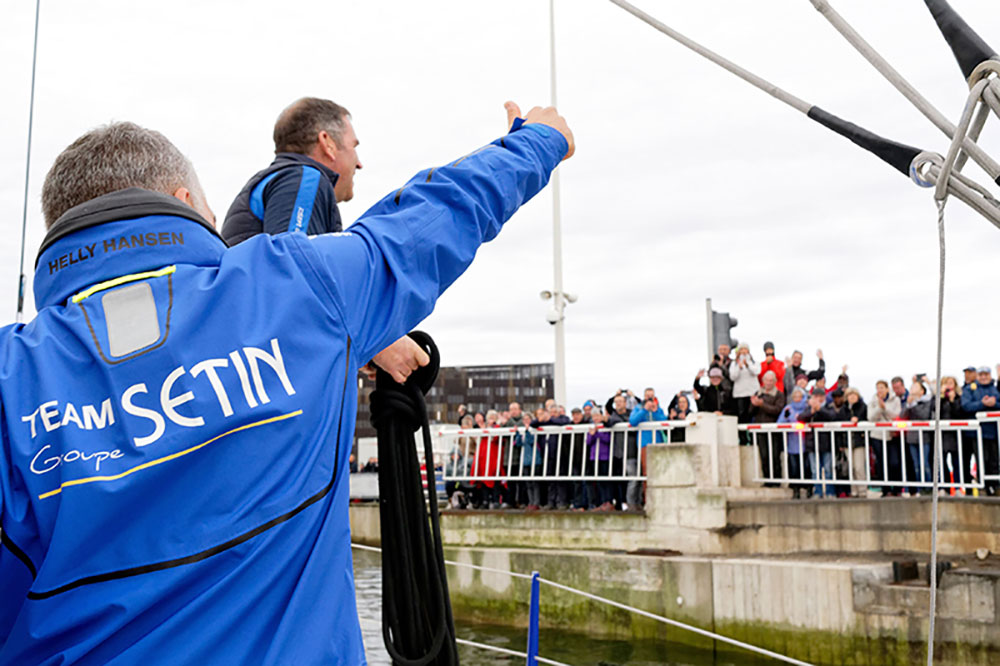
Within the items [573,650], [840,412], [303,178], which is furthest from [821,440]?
[303,178]

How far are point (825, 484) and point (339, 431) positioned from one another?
12.4 meters

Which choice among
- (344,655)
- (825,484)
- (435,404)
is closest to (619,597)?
(825,484)

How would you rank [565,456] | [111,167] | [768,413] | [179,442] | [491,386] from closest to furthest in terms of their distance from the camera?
[179,442]
[111,167]
[768,413]
[565,456]
[491,386]

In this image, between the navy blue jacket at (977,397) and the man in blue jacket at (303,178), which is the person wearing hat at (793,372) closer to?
the navy blue jacket at (977,397)

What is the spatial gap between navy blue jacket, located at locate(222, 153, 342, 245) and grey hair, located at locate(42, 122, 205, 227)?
2.43 ft

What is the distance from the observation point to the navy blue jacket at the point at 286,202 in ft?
6.97

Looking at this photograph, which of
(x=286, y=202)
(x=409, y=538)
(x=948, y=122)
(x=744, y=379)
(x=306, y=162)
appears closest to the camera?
(x=409, y=538)

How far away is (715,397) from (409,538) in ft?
41.6

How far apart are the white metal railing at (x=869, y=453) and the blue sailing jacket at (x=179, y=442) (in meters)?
10.9

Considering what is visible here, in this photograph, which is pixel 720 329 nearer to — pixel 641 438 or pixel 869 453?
pixel 641 438

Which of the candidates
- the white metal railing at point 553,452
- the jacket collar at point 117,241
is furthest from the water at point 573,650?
the jacket collar at point 117,241

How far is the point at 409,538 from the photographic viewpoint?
1723 mm

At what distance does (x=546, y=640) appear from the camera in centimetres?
1322

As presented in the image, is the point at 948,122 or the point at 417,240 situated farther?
the point at 948,122
